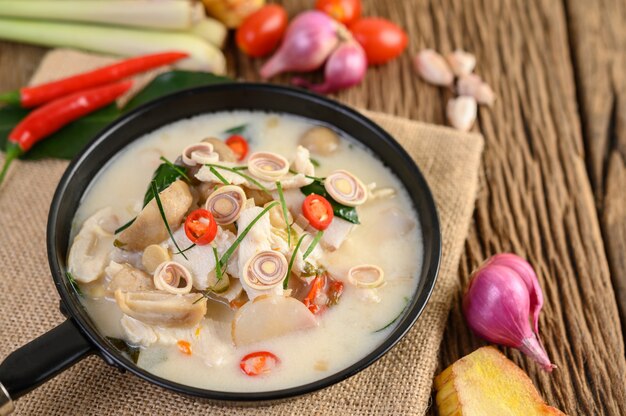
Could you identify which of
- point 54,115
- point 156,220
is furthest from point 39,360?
point 54,115

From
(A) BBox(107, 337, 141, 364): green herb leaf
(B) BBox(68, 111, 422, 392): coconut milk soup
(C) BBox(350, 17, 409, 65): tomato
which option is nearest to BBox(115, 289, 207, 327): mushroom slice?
(B) BBox(68, 111, 422, 392): coconut milk soup

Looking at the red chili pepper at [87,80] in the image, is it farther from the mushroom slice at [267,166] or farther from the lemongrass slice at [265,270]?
the lemongrass slice at [265,270]

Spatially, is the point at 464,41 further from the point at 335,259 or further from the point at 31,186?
the point at 31,186

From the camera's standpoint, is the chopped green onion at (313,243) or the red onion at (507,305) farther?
the red onion at (507,305)

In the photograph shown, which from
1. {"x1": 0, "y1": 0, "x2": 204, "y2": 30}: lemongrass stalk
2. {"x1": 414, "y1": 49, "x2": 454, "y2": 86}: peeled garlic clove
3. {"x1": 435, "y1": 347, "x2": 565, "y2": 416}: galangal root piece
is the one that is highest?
{"x1": 0, "y1": 0, "x2": 204, "y2": 30}: lemongrass stalk

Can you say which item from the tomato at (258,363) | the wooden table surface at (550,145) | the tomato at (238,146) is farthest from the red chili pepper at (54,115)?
the tomato at (258,363)

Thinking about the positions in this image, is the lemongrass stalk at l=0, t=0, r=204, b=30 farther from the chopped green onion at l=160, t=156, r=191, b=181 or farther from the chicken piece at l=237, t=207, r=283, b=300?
the chicken piece at l=237, t=207, r=283, b=300
